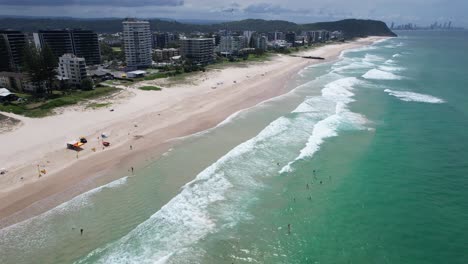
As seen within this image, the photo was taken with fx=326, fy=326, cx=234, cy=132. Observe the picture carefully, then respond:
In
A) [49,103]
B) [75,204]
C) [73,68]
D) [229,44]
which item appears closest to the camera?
[75,204]

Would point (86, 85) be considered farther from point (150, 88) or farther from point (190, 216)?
point (190, 216)

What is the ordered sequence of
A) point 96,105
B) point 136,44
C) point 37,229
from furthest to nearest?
1. point 136,44
2. point 96,105
3. point 37,229

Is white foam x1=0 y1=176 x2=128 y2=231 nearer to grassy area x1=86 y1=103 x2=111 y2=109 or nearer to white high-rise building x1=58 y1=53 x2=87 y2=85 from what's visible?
grassy area x1=86 y1=103 x2=111 y2=109

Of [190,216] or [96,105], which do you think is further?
[96,105]

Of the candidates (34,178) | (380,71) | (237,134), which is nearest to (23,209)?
(34,178)

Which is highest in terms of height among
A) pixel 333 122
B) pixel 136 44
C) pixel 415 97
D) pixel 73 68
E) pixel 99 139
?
pixel 136 44

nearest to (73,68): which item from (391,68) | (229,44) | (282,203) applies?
(282,203)

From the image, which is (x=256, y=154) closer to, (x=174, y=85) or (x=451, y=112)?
(x=451, y=112)

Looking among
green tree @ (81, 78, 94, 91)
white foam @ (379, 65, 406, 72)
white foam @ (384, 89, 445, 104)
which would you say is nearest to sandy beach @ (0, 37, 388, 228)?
green tree @ (81, 78, 94, 91)
